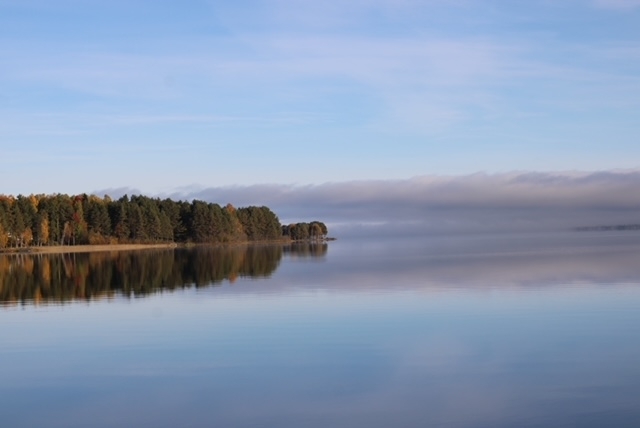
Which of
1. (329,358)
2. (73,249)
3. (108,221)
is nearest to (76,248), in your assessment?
(73,249)

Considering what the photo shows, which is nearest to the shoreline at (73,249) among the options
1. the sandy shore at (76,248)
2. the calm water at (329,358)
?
the sandy shore at (76,248)

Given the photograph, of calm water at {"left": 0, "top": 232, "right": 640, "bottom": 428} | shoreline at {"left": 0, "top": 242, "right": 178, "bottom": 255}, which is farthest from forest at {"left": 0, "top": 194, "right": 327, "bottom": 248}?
calm water at {"left": 0, "top": 232, "right": 640, "bottom": 428}

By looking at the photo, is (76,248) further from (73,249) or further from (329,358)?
(329,358)

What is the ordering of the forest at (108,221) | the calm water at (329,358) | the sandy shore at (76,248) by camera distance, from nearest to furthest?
the calm water at (329,358)
the sandy shore at (76,248)
the forest at (108,221)

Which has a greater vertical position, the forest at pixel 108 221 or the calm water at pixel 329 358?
the forest at pixel 108 221

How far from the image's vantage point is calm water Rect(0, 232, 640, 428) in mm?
12875

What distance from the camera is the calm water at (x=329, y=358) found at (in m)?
12.9

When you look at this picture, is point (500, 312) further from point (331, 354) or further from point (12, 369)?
point (12, 369)

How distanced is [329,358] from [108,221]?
11943 centimetres

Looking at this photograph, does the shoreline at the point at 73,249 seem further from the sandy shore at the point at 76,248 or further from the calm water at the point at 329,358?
the calm water at the point at 329,358

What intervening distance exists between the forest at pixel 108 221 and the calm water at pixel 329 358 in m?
91.5

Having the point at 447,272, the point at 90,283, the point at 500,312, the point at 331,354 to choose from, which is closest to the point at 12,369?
the point at 331,354

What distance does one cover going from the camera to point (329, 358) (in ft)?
57.0

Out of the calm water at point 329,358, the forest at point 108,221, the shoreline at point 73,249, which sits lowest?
the calm water at point 329,358
